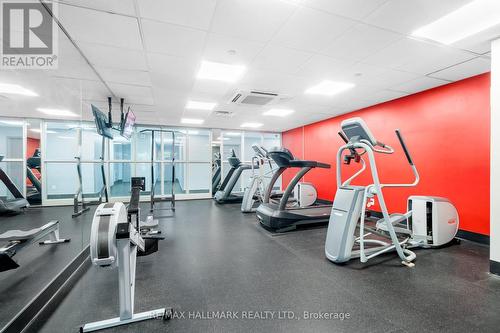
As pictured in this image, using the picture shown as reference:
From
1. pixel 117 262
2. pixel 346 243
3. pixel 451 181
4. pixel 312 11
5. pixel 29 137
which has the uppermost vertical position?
pixel 312 11

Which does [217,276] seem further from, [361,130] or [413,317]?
[361,130]

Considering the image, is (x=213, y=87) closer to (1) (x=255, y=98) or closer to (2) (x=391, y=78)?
(1) (x=255, y=98)

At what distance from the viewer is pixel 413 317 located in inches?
68.3

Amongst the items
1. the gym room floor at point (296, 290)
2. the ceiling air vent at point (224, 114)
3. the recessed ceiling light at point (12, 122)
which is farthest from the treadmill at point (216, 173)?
the recessed ceiling light at point (12, 122)

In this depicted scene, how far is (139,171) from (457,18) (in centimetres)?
798

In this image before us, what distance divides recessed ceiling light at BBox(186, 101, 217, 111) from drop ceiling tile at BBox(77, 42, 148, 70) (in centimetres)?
183

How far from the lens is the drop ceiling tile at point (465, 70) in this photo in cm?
302

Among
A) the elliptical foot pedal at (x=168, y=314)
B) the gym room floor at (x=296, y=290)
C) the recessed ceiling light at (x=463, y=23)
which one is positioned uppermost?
the recessed ceiling light at (x=463, y=23)

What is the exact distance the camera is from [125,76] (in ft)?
11.4

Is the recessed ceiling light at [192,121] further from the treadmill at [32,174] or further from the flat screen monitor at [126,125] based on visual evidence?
the treadmill at [32,174]

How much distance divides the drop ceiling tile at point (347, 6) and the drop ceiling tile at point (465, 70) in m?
2.15

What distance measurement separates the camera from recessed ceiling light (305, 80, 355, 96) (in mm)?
3840

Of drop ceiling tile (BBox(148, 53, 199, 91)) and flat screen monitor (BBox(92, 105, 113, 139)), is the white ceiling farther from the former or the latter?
flat screen monitor (BBox(92, 105, 113, 139))

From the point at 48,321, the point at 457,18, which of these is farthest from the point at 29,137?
the point at 457,18
